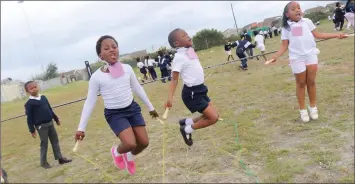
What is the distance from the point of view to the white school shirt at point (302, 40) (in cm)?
561

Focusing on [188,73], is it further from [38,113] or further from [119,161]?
[38,113]

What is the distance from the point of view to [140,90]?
185 inches

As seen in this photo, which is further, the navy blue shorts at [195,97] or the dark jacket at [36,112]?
the dark jacket at [36,112]

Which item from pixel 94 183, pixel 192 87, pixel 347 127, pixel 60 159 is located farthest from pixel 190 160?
pixel 60 159

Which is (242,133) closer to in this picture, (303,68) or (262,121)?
(262,121)

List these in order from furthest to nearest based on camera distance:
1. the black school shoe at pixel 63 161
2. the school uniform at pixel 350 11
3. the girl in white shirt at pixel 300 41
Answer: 1. the school uniform at pixel 350 11
2. the black school shoe at pixel 63 161
3. the girl in white shirt at pixel 300 41

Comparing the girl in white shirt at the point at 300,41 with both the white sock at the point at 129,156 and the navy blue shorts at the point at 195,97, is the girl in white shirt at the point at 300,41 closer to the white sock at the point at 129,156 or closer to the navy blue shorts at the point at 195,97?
the navy blue shorts at the point at 195,97

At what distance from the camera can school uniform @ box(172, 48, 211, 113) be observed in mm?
4961

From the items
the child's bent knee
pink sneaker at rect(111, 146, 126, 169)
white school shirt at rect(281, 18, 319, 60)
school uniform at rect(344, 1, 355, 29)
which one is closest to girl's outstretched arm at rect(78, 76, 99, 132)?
the child's bent knee

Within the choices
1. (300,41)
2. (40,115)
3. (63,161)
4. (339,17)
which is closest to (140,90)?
(300,41)

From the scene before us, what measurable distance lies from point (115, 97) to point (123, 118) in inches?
11.0

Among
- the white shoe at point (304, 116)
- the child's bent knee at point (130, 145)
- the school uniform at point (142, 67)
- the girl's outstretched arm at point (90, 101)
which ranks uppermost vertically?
the girl's outstretched arm at point (90, 101)

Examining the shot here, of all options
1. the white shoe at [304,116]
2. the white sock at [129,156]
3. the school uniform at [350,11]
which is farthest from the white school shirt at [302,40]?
the school uniform at [350,11]

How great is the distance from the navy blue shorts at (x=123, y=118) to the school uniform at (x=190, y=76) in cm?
84
